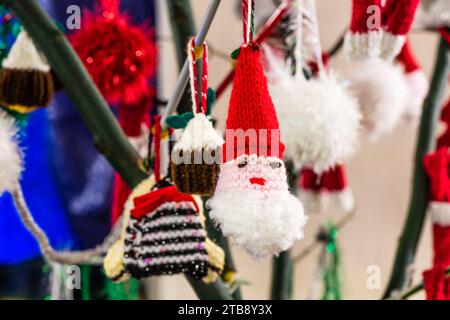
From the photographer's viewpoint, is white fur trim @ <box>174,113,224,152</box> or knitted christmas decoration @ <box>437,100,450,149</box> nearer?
white fur trim @ <box>174,113,224,152</box>

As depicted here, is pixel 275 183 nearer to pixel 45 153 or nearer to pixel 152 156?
pixel 152 156

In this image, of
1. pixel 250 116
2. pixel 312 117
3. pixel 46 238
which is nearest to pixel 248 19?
pixel 250 116

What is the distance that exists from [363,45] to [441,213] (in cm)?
32

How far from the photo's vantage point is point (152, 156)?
56 cm

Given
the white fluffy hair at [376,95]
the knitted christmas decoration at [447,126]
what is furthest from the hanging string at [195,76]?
the knitted christmas decoration at [447,126]

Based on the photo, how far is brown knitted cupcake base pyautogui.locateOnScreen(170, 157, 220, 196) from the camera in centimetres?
44

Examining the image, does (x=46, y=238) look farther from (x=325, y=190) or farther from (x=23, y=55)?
(x=325, y=190)

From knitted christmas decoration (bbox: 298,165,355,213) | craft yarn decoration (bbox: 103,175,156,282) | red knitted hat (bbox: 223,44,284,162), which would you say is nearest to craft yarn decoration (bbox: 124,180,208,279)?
craft yarn decoration (bbox: 103,175,156,282)

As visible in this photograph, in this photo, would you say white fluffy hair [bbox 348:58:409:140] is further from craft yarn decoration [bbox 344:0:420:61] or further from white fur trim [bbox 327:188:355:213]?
craft yarn decoration [bbox 344:0:420:61]

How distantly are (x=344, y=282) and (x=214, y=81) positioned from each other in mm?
399

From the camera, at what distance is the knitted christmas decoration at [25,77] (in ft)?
1.92

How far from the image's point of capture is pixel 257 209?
0.39 meters

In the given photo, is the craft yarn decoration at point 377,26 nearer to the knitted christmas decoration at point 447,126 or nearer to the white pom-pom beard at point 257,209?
the white pom-pom beard at point 257,209

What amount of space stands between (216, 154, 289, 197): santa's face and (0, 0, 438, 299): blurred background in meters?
0.54
